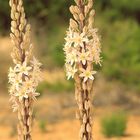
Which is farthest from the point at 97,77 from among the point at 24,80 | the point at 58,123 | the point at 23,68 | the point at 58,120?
the point at 23,68

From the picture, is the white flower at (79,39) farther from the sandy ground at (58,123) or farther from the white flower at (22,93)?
the sandy ground at (58,123)

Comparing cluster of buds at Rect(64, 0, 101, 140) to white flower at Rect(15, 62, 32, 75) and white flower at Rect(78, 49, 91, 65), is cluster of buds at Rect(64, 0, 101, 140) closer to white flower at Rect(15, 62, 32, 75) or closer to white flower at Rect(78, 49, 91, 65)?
white flower at Rect(78, 49, 91, 65)

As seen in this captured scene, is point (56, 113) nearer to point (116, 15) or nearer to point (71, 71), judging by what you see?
point (116, 15)

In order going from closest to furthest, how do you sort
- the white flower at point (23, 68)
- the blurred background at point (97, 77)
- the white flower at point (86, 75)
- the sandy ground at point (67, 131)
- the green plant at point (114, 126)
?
the white flower at point (86, 75), the white flower at point (23, 68), the green plant at point (114, 126), the sandy ground at point (67, 131), the blurred background at point (97, 77)

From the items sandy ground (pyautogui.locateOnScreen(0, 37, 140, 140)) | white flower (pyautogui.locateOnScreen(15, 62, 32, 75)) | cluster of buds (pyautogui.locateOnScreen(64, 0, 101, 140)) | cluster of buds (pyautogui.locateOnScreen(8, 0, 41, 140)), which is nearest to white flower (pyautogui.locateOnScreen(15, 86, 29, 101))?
cluster of buds (pyautogui.locateOnScreen(8, 0, 41, 140))

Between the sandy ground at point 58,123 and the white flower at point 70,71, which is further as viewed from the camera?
the sandy ground at point 58,123

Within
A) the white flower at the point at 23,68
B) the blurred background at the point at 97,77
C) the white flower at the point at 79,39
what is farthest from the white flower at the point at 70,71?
the blurred background at the point at 97,77

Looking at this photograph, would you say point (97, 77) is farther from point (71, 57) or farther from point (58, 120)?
point (71, 57)
